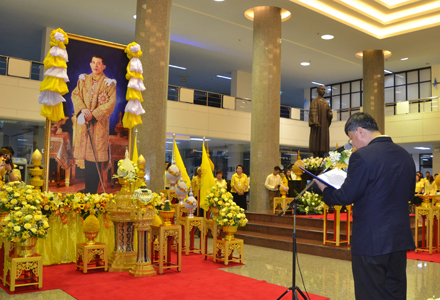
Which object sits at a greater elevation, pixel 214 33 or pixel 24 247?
pixel 214 33

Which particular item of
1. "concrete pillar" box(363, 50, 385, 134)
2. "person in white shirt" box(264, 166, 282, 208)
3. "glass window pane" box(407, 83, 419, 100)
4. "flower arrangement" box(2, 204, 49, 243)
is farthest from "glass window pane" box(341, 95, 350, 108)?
"flower arrangement" box(2, 204, 49, 243)

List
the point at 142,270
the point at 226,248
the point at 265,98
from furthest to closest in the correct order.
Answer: the point at 265,98 → the point at 226,248 → the point at 142,270

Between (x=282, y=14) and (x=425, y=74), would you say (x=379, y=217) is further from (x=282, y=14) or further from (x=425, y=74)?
(x=425, y=74)

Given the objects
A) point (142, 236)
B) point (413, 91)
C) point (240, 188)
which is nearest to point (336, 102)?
point (413, 91)

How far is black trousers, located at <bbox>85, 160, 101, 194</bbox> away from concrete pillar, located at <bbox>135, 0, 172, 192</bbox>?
4.50 ft

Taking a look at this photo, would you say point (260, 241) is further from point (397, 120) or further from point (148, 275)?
point (397, 120)

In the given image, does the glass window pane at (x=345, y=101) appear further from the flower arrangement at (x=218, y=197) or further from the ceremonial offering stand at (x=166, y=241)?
the ceremonial offering stand at (x=166, y=241)

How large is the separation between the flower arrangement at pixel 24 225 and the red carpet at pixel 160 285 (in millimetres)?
581

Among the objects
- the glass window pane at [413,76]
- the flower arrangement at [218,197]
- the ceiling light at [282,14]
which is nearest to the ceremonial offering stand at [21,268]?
the flower arrangement at [218,197]

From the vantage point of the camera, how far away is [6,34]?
1552 centimetres

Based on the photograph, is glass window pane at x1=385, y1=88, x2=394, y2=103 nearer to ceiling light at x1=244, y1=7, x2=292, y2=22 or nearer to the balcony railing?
the balcony railing

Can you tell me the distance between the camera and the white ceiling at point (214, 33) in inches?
493

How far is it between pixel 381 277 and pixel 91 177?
4.78 m

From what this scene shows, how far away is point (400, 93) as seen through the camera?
2036cm
